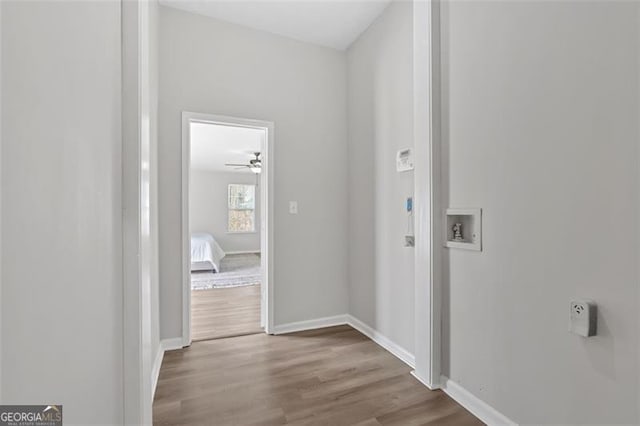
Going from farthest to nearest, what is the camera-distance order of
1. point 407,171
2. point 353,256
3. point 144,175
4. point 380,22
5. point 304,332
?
point 353,256, point 304,332, point 380,22, point 407,171, point 144,175

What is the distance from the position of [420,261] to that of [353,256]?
3.77 feet

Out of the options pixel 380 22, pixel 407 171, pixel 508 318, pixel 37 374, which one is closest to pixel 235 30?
pixel 380 22

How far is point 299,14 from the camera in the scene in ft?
8.52

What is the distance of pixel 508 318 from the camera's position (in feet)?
5.03

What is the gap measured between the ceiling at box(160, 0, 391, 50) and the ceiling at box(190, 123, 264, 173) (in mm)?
1257

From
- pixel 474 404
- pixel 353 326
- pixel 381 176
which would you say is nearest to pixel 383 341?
pixel 353 326

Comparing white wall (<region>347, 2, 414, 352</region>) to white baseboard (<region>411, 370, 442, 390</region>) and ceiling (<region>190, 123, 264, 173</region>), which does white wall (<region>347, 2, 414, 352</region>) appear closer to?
white baseboard (<region>411, 370, 442, 390</region>)

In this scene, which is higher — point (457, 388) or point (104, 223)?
point (104, 223)

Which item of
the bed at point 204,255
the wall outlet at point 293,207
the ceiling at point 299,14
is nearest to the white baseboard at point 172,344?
the wall outlet at point 293,207

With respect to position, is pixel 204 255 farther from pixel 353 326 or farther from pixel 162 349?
pixel 353 326

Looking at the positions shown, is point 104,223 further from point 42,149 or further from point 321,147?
point 321,147

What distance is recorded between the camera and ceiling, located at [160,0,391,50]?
2475 mm

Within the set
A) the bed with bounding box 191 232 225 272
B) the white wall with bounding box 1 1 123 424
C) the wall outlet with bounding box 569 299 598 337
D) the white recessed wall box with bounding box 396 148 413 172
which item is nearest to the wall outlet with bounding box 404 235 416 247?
the white recessed wall box with bounding box 396 148 413 172

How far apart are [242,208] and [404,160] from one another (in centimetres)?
698
